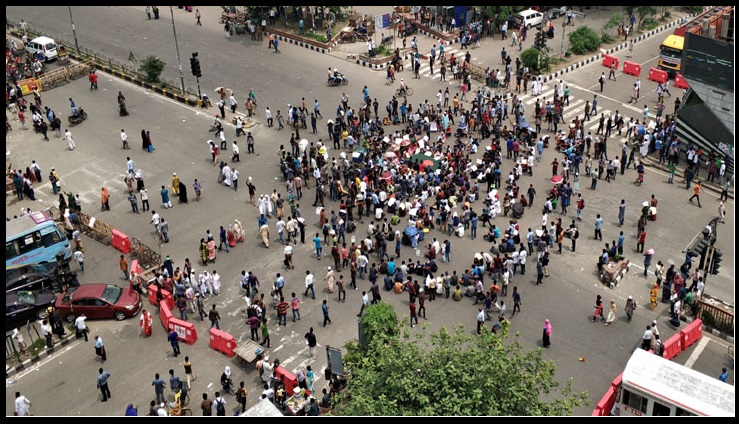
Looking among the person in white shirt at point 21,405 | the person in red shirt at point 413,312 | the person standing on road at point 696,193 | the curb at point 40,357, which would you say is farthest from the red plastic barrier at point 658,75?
the person in white shirt at point 21,405

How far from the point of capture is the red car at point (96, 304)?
3092 centimetres

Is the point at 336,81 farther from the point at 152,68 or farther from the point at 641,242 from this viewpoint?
the point at 641,242

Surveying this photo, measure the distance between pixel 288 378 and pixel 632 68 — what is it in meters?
36.2

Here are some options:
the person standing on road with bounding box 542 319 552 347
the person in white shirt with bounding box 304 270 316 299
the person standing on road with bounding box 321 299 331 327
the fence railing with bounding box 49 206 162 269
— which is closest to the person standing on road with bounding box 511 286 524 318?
the person standing on road with bounding box 542 319 552 347

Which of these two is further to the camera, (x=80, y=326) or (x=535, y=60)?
(x=535, y=60)

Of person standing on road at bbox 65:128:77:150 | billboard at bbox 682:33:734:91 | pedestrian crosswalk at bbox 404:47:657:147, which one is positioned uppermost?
billboard at bbox 682:33:734:91

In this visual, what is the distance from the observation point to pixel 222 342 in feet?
94.9

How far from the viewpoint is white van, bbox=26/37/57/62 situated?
55.2 m

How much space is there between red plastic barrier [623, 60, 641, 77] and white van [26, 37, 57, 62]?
39345 millimetres

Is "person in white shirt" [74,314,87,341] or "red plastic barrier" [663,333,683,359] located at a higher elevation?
"person in white shirt" [74,314,87,341]

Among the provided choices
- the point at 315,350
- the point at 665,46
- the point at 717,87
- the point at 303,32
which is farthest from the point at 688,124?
the point at 303,32

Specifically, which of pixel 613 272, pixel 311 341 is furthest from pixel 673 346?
pixel 311 341

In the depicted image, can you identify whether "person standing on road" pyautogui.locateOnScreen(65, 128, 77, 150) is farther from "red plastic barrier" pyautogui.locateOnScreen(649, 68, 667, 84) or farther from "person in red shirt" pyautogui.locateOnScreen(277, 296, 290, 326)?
"red plastic barrier" pyautogui.locateOnScreen(649, 68, 667, 84)

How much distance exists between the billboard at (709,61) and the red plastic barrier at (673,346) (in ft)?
54.6
